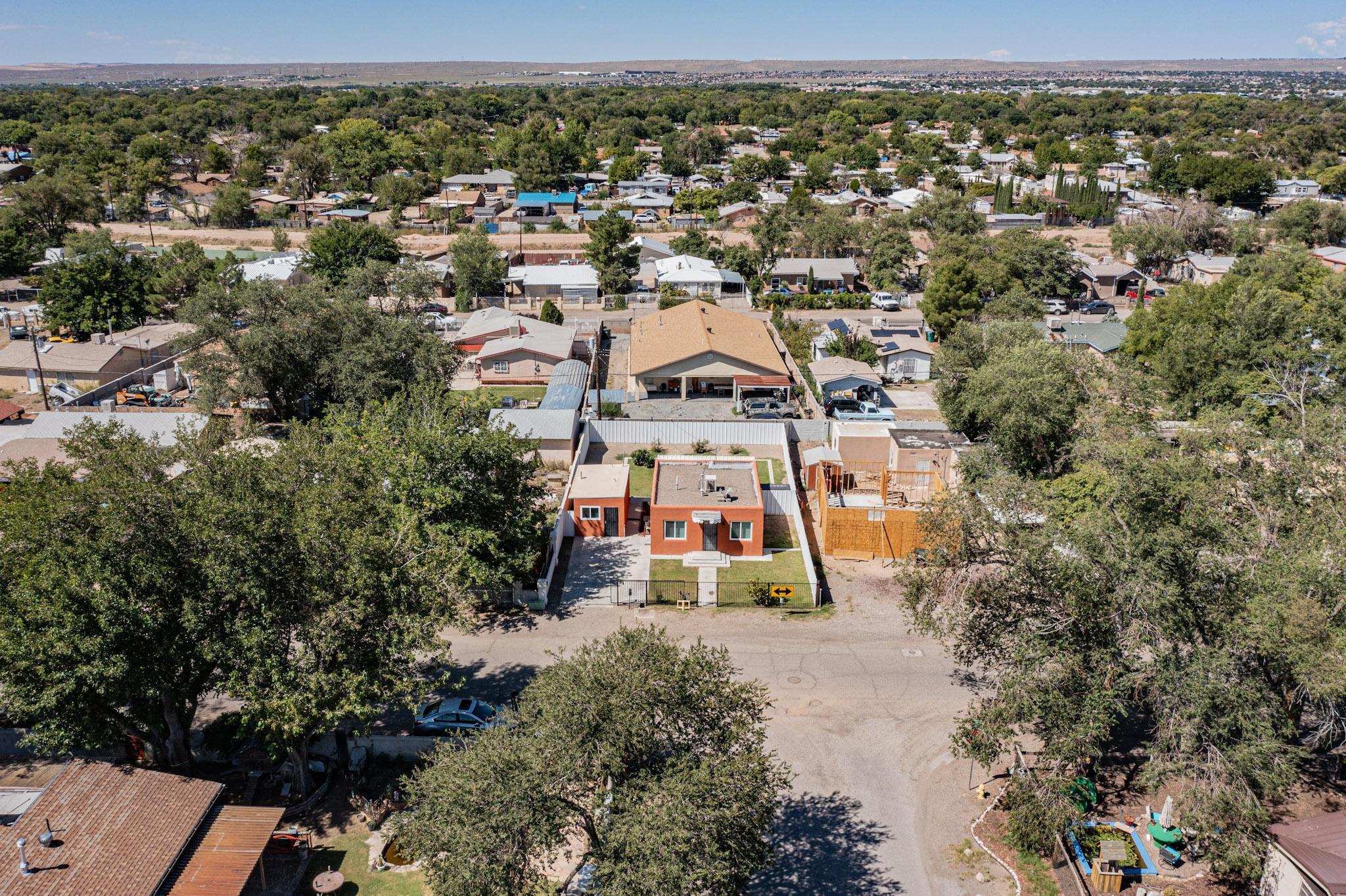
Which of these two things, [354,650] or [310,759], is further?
[310,759]

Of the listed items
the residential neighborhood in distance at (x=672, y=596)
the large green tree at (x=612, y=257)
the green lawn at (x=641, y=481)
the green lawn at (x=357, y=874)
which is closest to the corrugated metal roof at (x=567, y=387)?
the residential neighborhood in distance at (x=672, y=596)

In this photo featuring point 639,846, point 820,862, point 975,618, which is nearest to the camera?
point 639,846

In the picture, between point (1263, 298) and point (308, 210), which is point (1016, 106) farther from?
point (1263, 298)

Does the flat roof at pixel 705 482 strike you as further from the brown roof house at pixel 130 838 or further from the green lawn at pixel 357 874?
the brown roof house at pixel 130 838

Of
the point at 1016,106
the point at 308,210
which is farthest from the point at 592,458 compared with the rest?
the point at 1016,106

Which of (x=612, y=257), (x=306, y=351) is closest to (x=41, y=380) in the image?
(x=306, y=351)
